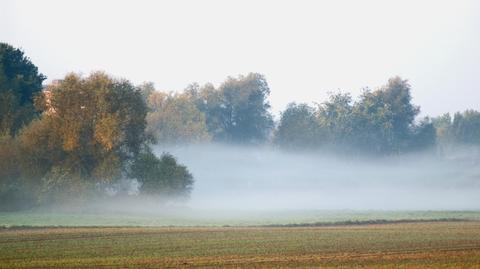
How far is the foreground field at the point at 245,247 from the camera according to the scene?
34156mm

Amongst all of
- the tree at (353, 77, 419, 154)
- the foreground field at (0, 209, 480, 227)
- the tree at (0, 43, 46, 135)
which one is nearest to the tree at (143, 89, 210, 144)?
the tree at (0, 43, 46, 135)

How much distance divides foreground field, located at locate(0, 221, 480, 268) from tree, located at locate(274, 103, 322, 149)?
268 ft

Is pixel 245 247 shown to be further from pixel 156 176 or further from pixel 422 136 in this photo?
pixel 422 136

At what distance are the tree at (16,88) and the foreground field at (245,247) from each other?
40247mm

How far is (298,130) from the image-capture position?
138 meters

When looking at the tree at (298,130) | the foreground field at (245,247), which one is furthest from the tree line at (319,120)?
the foreground field at (245,247)

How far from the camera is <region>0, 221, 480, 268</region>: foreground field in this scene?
34.2 meters

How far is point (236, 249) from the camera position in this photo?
40.3 meters

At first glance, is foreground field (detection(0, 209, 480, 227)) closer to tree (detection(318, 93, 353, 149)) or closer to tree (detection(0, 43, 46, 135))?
tree (detection(0, 43, 46, 135))

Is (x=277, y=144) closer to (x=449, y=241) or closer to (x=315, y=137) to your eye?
(x=315, y=137)

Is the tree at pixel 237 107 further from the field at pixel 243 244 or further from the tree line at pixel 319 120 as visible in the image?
the field at pixel 243 244

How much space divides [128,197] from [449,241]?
46.4 metres

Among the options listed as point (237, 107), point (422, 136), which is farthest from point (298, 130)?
point (422, 136)

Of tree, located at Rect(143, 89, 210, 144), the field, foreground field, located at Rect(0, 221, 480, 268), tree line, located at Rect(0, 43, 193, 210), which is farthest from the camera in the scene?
tree, located at Rect(143, 89, 210, 144)
